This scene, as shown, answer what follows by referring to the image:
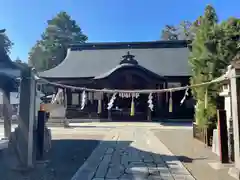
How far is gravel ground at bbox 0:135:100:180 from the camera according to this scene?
542 centimetres

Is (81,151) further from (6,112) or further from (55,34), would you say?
(55,34)

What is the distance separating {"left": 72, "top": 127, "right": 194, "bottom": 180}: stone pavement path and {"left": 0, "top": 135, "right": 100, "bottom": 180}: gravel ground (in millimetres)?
260

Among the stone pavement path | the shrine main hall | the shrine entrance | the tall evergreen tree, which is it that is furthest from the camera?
the shrine main hall

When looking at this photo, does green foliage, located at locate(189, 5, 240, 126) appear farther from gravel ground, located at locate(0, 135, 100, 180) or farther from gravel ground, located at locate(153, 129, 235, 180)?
gravel ground, located at locate(0, 135, 100, 180)

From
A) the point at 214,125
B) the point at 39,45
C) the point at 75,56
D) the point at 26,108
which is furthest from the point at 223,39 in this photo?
the point at 39,45

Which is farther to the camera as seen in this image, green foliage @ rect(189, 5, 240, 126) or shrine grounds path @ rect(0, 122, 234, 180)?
green foliage @ rect(189, 5, 240, 126)

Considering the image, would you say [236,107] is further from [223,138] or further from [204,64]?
[204,64]

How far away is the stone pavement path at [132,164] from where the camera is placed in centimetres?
533

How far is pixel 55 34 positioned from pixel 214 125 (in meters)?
43.1

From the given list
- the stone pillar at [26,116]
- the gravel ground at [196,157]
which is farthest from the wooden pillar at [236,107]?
the stone pillar at [26,116]

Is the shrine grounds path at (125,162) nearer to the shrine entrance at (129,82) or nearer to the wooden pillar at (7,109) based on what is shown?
the wooden pillar at (7,109)

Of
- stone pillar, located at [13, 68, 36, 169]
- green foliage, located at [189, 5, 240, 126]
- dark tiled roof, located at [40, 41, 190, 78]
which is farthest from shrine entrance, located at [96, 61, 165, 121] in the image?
stone pillar, located at [13, 68, 36, 169]

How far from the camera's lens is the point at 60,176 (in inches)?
214

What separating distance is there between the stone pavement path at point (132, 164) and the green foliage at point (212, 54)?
2157 millimetres
